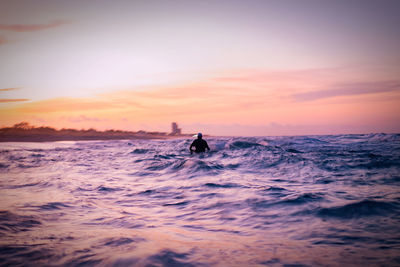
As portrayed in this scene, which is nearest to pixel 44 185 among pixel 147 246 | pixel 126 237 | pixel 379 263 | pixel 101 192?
pixel 101 192

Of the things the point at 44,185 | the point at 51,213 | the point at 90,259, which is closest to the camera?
the point at 90,259

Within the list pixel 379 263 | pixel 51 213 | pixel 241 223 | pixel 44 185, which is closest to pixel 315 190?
pixel 241 223

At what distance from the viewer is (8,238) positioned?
3150 mm

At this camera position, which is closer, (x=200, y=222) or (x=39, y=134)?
(x=200, y=222)

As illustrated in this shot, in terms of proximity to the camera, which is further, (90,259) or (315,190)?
(315,190)

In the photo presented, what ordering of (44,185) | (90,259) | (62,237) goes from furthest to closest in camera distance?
(44,185) < (62,237) < (90,259)

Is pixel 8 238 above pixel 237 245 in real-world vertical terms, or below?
above

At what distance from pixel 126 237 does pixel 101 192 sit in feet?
12.0

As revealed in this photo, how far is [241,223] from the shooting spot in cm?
426

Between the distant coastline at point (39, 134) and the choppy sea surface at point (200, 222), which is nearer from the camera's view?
the choppy sea surface at point (200, 222)

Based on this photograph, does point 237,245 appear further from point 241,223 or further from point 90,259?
point 90,259

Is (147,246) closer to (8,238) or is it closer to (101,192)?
(8,238)

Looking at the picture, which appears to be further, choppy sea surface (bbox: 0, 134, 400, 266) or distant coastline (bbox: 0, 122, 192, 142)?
distant coastline (bbox: 0, 122, 192, 142)

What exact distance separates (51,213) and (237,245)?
3.45 m
